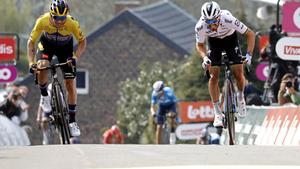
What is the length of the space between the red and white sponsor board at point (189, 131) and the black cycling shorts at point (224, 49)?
14.2 meters

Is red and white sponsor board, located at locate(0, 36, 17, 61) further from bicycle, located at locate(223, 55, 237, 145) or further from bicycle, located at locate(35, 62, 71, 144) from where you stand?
bicycle, located at locate(223, 55, 237, 145)

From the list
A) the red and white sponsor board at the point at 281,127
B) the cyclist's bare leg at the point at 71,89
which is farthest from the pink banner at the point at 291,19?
the cyclist's bare leg at the point at 71,89

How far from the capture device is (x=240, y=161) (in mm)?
12195

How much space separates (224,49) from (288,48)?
567cm

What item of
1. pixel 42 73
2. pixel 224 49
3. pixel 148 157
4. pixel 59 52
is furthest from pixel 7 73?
pixel 148 157

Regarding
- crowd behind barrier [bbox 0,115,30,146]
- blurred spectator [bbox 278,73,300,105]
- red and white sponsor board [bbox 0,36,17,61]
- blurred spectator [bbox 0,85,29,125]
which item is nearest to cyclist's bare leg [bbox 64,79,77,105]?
crowd behind barrier [bbox 0,115,30,146]

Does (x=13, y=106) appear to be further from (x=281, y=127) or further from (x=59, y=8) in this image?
(x=59, y=8)

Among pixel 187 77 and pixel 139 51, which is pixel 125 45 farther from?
pixel 187 77

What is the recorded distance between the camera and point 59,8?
16.7 m

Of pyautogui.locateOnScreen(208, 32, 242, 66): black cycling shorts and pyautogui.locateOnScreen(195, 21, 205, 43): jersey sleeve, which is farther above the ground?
pyautogui.locateOnScreen(195, 21, 205, 43): jersey sleeve

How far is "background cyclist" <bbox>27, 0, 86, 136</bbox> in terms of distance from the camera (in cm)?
1684

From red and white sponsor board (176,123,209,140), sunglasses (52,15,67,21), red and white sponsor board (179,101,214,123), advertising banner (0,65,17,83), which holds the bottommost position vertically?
red and white sponsor board (176,123,209,140)

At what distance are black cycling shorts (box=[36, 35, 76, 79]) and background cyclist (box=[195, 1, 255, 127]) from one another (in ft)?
5.80

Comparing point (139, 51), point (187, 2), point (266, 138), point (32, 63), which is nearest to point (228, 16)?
point (32, 63)
